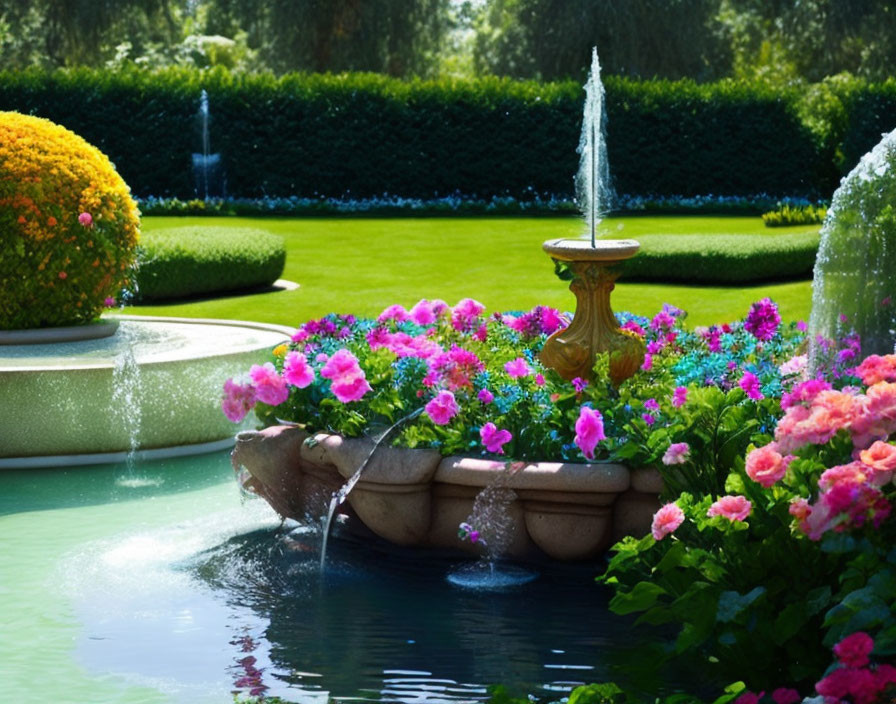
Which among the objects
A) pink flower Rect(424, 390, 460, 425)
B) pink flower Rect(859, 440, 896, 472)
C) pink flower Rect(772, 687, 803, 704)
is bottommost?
pink flower Rect(772, 687, 803, 704)

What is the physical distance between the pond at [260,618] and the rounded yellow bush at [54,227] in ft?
7.45

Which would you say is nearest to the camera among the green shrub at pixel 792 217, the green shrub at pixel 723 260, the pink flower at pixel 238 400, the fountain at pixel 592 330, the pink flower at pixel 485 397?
the pink flower at pixel 485 397

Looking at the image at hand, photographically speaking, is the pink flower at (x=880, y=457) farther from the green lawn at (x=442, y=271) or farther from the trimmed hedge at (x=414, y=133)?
the trimmed hedge at (x=414, y=133)

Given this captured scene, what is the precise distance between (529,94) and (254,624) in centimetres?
1832

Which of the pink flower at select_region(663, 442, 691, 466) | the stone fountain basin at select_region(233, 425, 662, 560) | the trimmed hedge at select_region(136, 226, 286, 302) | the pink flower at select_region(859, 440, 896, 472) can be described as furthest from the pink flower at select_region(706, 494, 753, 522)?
the trimmed hedge at select_region(136, 226, 286, 302)

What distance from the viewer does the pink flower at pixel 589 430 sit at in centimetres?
512

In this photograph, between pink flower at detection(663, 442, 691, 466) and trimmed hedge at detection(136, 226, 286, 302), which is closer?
pink flower at detection(663, 442, 691, 466)

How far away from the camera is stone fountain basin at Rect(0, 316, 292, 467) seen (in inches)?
295

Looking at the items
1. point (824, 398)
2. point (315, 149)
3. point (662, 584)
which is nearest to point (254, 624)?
point (662, 584)

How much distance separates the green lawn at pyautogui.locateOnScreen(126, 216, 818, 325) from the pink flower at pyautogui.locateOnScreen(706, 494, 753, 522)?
8.44 meters

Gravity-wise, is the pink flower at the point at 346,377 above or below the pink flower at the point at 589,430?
Answer: above

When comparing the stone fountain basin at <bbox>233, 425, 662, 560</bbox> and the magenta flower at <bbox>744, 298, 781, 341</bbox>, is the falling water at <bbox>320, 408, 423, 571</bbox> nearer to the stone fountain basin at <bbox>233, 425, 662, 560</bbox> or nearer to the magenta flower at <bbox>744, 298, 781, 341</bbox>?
the stone fountain basin at <bbox>233, 425, 662, 560</bbox>

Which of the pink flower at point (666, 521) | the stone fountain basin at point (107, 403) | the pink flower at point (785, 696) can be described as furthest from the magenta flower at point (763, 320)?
the pink flower at point (785, 696)

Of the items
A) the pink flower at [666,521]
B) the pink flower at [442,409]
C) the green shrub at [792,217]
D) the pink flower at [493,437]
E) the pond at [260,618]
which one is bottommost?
the pond at [260,618]
